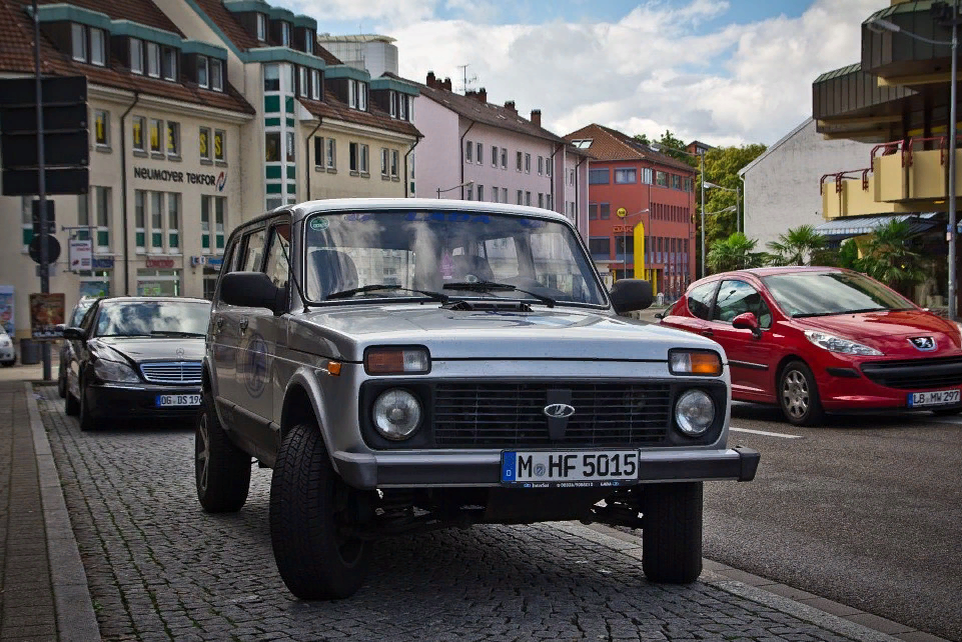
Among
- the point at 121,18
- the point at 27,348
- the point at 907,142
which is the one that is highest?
the point at 121,18

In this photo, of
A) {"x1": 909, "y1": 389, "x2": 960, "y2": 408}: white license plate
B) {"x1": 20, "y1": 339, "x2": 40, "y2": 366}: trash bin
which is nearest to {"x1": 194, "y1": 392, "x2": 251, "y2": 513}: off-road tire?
{"x1": 909, "y1": 389, "x2": 960, "y2": 408}: white license plate

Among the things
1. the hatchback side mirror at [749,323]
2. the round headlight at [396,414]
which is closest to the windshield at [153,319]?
the hatchback side mirror at [749,323]

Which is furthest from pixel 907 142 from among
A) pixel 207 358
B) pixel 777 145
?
pixel 207 358

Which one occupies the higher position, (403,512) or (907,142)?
(907,142)

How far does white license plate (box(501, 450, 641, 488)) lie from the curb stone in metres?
1.81

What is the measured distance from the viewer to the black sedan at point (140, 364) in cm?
1650

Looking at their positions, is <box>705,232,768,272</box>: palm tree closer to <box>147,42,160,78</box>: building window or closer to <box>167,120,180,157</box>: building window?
<box>167,120,180,157</box>: building window

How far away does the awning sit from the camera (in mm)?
47344

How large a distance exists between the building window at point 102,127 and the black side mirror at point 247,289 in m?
53.5

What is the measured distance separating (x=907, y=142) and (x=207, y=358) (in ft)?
134

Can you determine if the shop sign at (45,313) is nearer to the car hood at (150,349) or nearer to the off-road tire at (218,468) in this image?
the car hood at (150,349)

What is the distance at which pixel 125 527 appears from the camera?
29.8 ft

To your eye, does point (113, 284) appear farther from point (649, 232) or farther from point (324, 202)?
point (649, 232)

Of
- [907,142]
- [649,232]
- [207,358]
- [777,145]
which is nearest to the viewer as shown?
[207,358]
